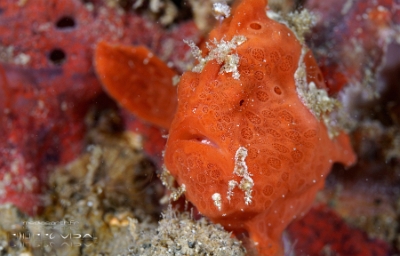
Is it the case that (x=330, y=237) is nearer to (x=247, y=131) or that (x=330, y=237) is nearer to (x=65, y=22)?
(x=247, y=131)

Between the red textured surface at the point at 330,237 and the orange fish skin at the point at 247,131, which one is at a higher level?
the orange fish skin at the point at 247,131

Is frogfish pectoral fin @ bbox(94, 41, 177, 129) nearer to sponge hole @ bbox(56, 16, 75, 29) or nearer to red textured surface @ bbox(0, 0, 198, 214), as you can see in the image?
red textured surface @ bbox(0, 0, 198, 214)

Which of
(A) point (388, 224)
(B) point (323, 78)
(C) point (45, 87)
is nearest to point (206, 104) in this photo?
(B) point (323, 78)

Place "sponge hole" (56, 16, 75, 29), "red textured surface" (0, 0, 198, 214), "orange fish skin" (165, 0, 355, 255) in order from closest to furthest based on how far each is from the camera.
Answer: "orange fish skin" (165, 0, 355, 255) → "red textured surface" (0, 0, 198, 214) → "sponge hole" (56, 16, 75, 29)

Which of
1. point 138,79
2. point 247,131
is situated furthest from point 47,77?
point 247,131

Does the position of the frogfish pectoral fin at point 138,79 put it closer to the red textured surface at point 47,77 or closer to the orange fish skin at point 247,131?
the red textured surface at point 47,77

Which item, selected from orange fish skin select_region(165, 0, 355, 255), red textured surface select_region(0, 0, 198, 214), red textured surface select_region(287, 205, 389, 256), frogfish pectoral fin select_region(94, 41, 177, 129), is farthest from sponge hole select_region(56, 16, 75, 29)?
red textured surface select_region(287, 205, 389, 256)

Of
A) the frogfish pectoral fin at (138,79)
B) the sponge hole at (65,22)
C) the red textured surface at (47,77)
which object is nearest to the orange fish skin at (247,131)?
the frogfish pectoral fin at (138,79)

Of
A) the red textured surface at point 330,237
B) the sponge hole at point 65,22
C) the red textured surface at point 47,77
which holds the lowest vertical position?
the red textured surface at point 330,237

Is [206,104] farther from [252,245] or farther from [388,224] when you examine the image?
[388,224]
